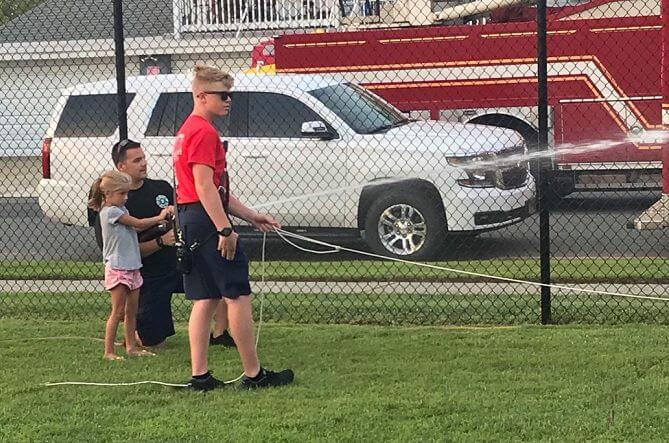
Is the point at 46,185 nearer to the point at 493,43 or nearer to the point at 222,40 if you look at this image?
the point at 493,43

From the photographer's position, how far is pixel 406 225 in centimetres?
1055

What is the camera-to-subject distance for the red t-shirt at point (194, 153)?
5.68 meters

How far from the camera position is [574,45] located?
47.7ft

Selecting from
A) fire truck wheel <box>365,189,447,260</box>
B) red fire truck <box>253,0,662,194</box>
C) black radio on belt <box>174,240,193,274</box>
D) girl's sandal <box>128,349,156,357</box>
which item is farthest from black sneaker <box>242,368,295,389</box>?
red fire truck <box>253,0,662,194</box>

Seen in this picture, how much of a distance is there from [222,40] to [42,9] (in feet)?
18.7

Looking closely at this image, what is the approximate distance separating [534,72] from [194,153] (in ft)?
32.1

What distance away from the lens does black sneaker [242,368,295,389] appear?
5.93 m

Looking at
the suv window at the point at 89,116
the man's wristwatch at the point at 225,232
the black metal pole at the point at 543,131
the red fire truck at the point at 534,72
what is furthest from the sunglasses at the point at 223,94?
the red fire truck at the point at 534,72

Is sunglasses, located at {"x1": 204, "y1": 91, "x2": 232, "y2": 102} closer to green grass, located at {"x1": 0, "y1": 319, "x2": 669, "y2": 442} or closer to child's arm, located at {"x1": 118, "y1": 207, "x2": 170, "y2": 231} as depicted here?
child's arm, located at {"x1": 118, "y1": 207, "x2": 170, "y2": 231}

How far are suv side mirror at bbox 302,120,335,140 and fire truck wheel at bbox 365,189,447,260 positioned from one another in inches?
29.8

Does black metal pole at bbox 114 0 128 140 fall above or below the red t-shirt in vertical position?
above

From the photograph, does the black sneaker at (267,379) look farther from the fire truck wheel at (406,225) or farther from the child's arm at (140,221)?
the fire truck wheel at (406,225)

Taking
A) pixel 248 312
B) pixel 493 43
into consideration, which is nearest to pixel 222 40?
pixel 493 43

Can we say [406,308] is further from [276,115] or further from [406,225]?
[276,115]
